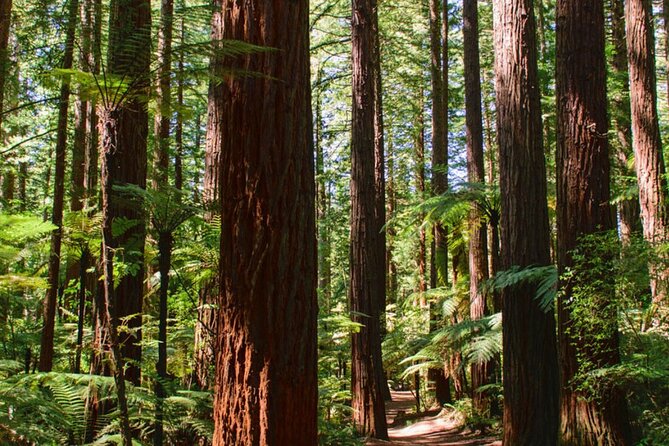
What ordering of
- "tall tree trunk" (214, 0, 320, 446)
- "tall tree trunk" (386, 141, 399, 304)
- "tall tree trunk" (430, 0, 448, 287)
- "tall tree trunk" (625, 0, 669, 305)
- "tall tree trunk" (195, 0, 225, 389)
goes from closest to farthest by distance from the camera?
"tall tree trunk" (214, 0, 320, 446) → "tall tree trunk" (195, 0, 225, 389) → "tall tree trunk" (625, 0, 669, 305) → "tall tree trunk" (430, 0, 448, 287) → "tall tree trunk" (386, 141, 399, 304)

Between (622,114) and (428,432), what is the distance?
9.53 meters

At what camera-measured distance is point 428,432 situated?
37.3 ft

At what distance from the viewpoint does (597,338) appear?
5434 millimetres

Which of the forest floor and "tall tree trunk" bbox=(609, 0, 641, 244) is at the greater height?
"tall tree trunk" bbox=(609, 0, 641, 244)

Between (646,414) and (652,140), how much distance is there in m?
5.52

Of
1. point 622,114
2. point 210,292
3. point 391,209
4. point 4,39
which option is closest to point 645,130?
point 622,114

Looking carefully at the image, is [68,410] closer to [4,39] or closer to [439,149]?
[4,39]

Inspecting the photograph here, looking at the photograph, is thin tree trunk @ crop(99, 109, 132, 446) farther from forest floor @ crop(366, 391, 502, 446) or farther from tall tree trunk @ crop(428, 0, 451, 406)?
tall tree trunk @ crop(428, 0, 451, 406)

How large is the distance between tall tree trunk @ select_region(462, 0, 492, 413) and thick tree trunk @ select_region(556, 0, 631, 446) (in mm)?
3082

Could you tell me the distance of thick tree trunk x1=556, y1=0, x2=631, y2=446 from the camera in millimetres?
5527

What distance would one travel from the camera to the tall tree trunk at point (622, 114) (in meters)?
14.9

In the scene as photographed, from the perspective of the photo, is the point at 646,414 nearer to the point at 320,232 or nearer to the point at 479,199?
the point at 479,199

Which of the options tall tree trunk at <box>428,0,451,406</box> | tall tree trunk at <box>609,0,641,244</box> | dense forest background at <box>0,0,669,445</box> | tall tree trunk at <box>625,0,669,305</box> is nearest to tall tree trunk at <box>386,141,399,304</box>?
tall tree trunk at <box>428,0,451,406</box>

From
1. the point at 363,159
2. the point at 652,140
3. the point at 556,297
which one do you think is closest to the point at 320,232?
the point at 363,159
